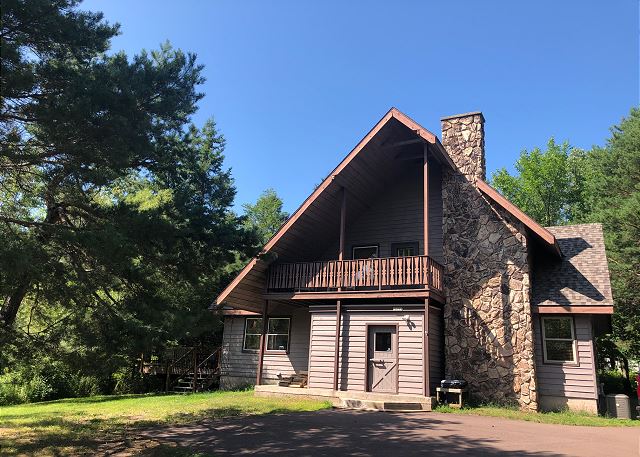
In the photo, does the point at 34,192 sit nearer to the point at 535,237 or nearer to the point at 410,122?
the point at 410,122

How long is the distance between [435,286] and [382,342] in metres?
2.37

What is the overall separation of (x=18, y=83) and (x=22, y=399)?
1662 centimetres

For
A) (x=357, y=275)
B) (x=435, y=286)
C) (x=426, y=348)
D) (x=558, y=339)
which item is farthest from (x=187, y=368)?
(x=558, y=339)

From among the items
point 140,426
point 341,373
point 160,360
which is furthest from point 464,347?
point 160,360

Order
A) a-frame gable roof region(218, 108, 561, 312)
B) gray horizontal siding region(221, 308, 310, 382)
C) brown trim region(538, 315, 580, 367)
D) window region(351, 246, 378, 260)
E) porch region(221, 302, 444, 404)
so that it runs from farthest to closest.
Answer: gray horizontal siding region(221, 308, 310, 382) < window region(351, 246, 378, 260) < a-frame gable roof region(218, 108, 561, 312) < brown trim region(538, 315, 580, 367) < porch region(221, 302, 444, 404)

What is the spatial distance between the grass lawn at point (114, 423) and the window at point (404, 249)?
615 cm

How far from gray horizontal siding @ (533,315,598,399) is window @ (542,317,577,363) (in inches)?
6.2

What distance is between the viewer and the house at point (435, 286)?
45.7ft

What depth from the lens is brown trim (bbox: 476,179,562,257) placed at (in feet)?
46.1

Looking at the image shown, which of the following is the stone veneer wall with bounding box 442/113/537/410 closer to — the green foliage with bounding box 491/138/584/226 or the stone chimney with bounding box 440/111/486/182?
the stone chimney with bounding box 440/111/486/182

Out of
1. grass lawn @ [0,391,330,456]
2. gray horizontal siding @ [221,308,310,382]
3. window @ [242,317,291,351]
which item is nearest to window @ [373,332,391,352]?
grass lawn @ [0,391,330,456]

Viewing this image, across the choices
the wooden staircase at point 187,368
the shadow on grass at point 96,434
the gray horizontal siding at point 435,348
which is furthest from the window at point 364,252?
the wooden staircase at point 187,368

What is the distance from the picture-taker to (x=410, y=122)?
1502 cm

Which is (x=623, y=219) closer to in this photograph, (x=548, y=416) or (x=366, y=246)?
(x=366, y=246)
